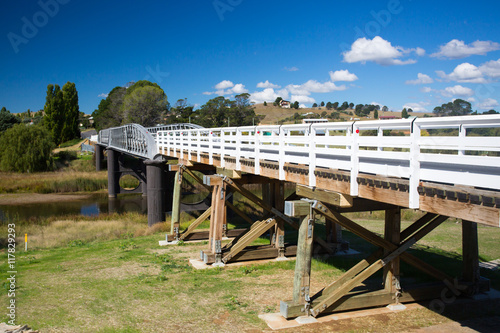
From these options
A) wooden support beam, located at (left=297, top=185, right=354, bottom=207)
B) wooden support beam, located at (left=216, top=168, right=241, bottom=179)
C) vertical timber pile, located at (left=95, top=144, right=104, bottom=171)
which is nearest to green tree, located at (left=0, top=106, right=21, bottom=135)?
vertical timber pile, located at (left=95, top=144, right=104, bottom=171)

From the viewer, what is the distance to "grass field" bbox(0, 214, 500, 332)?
8.03 metres

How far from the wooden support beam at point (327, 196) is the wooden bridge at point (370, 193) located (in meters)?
0.02

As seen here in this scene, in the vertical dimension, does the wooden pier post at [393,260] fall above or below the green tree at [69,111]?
below

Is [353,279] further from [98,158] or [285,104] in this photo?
[285,104]

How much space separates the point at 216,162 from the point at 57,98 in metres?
68.0

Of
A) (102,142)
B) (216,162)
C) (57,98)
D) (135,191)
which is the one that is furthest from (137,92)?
(216,162)

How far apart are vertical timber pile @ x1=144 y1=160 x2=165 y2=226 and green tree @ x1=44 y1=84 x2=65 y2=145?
58.2 m

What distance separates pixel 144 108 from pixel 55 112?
15.8 metres

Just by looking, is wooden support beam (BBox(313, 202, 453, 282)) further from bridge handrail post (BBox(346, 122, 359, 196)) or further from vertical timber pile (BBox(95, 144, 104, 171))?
vertical timber pile (BBox(95, 144, 104, 171))

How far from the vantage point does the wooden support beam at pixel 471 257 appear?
9.40m

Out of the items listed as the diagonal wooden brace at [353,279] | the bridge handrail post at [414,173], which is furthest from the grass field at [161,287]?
the bridge handrail post at [414,173]

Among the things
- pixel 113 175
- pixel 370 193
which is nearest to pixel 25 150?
pixel 113 175

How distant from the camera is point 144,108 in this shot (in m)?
72.8

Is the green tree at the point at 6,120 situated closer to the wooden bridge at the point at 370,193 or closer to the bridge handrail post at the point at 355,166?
Answer: the wooden bridge at the point at 370,193
